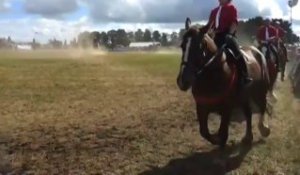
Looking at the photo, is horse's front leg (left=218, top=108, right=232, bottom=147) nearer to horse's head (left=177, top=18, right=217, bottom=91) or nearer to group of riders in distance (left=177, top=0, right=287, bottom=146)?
group of riders in distance (left=177, top=0, right=287, bottom=146)

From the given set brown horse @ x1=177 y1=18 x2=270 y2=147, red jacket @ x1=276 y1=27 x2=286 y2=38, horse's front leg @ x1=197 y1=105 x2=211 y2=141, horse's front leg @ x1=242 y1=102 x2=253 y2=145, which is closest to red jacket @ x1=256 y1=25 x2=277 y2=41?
red jacket @ x1=276 y1=27 x2=286 y2=38

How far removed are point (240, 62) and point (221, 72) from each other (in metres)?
0.99

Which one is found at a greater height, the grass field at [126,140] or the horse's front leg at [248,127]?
the horse's front leg at [248,127]

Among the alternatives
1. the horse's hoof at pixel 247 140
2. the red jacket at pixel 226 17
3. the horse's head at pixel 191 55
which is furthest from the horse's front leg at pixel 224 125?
the red jacket at pixel 226 17

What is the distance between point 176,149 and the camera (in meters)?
11.3

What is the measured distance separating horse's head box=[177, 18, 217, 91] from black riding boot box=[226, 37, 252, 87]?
4.61 feet

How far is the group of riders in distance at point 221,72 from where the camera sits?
9641 millimetres

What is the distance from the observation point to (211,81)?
10.3 m

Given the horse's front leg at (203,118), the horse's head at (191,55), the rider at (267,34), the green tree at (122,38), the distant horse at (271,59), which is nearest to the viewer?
the horse's head at (191,55)

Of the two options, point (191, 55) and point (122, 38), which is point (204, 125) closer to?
point (191, 55)

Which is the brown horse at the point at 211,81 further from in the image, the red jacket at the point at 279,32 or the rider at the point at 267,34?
the red jacket at the point at 279,32

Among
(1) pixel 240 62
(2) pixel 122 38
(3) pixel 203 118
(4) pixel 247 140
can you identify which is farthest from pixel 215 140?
(2) pixel 122 38

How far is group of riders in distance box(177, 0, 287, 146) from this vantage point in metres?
9.64

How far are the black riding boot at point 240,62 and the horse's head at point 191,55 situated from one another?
4.61ft
